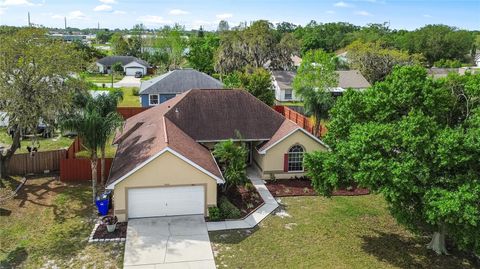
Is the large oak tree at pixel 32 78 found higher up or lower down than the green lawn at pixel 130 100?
higher up

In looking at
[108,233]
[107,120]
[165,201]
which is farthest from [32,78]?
[165,201]

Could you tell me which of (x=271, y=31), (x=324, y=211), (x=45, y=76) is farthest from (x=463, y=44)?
(x=45, y=76)

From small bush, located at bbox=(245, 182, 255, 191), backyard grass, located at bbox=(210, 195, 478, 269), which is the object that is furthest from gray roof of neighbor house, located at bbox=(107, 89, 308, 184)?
backyard grass, located at bbox=(210, 195, 478, 269)

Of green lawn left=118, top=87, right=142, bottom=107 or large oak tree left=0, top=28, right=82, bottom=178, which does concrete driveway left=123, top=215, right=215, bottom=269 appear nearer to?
large oak tree left=0, top=28, right=82, bottom=178

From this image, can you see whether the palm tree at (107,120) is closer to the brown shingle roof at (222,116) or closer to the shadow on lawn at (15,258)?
the brown shingle roof at (222,116)

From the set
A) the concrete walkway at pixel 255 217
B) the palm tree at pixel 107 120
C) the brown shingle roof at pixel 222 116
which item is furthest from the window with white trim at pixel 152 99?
the concrete walkway at pixel 255 217

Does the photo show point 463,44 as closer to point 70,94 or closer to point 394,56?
point 394,56

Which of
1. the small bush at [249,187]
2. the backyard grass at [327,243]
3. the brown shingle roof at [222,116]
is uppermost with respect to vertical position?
the brown shingle roof at [222,116]
